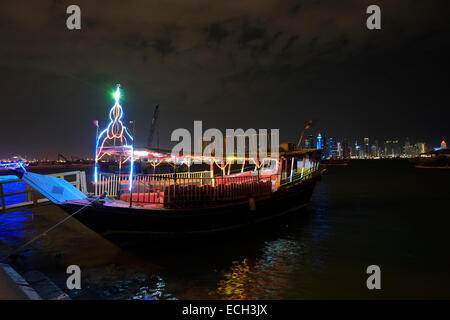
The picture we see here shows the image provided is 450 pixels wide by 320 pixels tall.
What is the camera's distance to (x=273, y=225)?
14594 millimetres

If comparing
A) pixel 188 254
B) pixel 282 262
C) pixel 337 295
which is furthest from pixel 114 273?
pixel 337 295

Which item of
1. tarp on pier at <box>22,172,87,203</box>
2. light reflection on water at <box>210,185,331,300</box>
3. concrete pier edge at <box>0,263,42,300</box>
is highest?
tarp on pier at <box>22,172,87,203</box>

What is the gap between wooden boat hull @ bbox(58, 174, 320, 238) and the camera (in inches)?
351

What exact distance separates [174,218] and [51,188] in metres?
3.98

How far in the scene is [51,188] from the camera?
348 inches

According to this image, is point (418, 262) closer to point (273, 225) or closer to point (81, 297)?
point (273, 225)

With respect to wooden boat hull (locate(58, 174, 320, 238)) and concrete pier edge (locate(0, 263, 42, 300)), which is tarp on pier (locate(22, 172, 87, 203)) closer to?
wooden boat hull (locate(58, 174, 320, 238))

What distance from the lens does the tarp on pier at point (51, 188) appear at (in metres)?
8.25

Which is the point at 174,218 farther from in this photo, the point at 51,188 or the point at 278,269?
the point at 51,188

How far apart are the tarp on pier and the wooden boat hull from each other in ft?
1.28

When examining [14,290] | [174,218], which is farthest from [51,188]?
[14,290]

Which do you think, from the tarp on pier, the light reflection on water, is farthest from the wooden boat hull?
the light reflection on water

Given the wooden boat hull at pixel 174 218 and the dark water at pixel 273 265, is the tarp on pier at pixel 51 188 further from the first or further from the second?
the dark water at pixel 273 265

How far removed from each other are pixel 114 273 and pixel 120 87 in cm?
620
